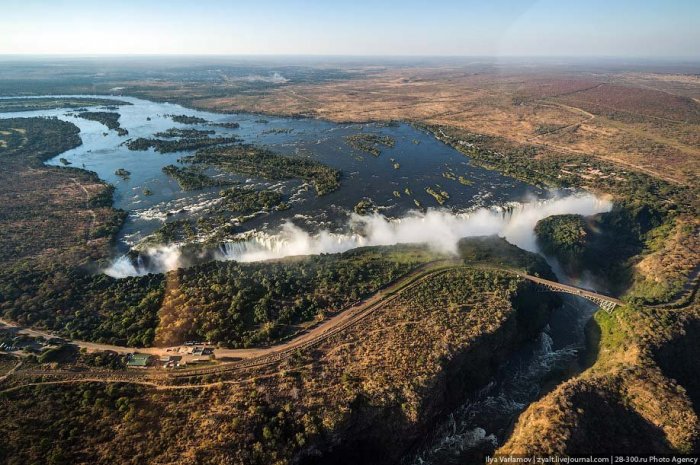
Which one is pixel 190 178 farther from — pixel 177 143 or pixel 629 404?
pixel 629 404

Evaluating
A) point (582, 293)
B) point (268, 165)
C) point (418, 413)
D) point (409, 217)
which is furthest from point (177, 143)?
point (582, 293)

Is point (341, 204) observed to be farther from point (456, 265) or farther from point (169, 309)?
point (169, 309)

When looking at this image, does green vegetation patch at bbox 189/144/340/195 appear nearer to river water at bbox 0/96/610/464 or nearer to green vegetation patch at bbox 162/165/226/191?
river water at bbox 0/96/610/464

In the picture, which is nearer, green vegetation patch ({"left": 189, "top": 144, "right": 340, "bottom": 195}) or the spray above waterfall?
the spray above waterfall

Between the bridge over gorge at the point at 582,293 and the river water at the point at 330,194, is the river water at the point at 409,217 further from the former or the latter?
the bridge over gorge at the point at 582,293

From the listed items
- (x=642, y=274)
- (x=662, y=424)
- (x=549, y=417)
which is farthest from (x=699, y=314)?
(x=549, y=417)

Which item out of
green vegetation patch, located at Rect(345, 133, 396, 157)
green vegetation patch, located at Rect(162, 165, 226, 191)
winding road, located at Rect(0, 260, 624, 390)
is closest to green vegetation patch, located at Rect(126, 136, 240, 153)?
green vegetation patch, located at Rect(162, 165, 226, 191)
